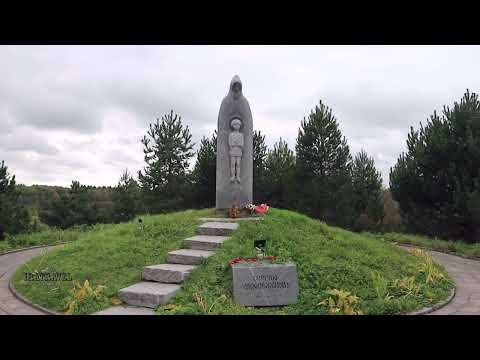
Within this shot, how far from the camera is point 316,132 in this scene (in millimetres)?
16578

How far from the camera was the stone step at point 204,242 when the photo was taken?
Answer: 7.05 meters

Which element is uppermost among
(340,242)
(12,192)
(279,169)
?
(279,169)

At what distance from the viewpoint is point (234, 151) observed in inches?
389

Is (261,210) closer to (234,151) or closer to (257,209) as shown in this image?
(257,209)

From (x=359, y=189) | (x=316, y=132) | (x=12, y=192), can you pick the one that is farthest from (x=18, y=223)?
(x=359, y=189)

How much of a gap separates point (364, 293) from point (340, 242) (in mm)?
2253

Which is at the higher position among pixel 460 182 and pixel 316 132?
pixel 316 132

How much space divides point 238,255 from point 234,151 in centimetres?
399

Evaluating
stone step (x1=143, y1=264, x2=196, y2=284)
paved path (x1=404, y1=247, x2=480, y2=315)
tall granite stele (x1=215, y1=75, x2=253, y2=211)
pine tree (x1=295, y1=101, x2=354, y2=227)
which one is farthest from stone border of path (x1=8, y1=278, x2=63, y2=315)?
pine tree (x1=295, y1=101, x2=354, y2=227)

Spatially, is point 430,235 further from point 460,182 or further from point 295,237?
point 295,237

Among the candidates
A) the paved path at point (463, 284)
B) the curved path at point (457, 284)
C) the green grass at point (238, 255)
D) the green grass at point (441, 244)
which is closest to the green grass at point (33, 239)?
the curved path at point (457, 284)

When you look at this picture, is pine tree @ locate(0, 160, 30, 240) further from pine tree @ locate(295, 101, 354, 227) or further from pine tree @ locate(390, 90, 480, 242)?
pine tree @ locate(390, 90, 480, 242)

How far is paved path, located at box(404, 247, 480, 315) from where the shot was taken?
17.8 feet

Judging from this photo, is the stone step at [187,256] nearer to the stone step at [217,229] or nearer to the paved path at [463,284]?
the stone step at [217,229]
